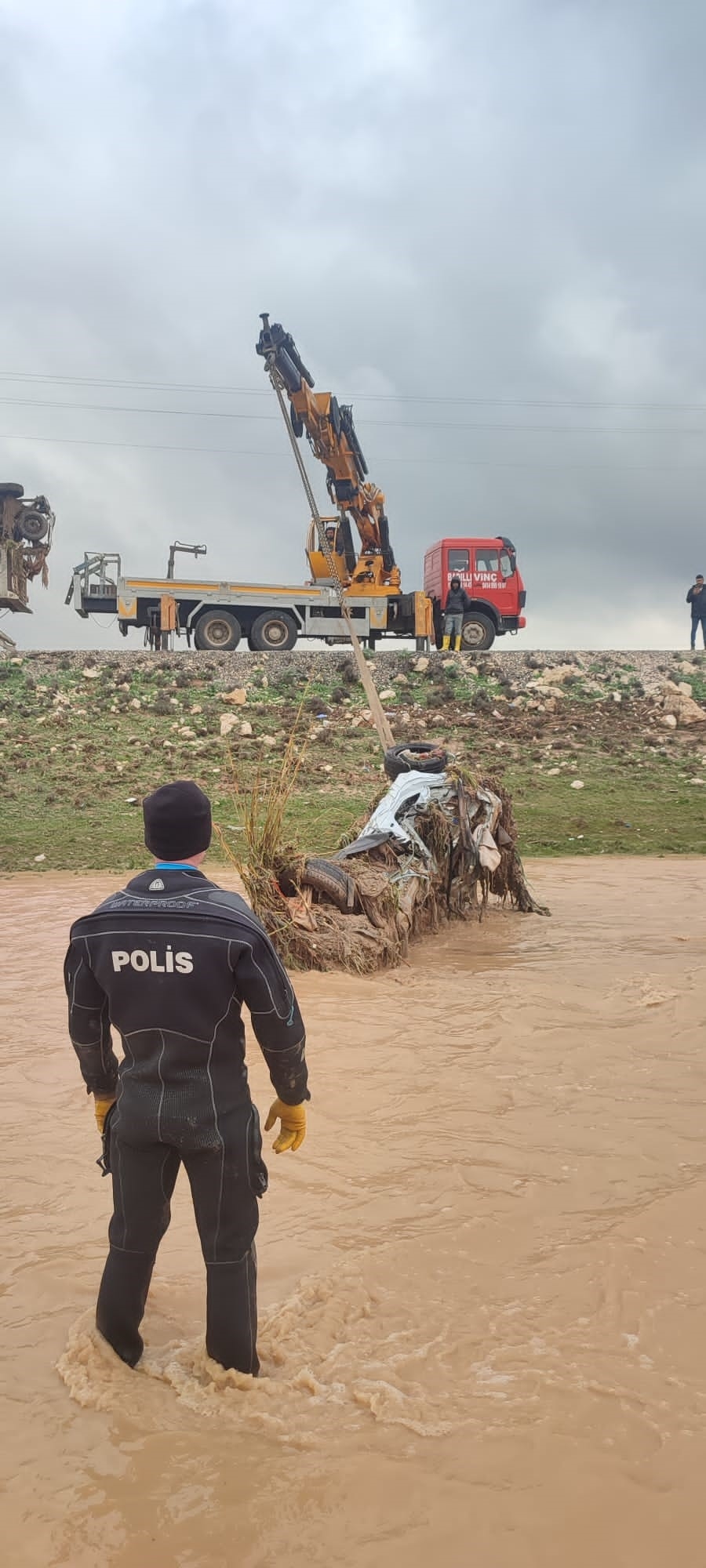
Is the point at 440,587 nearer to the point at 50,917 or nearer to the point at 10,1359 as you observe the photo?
the point at 50,917

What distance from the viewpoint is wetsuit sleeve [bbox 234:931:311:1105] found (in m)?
2.84

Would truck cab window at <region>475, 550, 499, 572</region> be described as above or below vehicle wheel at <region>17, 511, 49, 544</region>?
below

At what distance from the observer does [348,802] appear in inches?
571

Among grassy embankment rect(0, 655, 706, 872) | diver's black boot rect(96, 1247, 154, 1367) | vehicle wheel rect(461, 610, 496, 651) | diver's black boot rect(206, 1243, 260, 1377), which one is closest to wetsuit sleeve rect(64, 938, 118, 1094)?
diver's black boot rect(96, 1247, 154, 1367)

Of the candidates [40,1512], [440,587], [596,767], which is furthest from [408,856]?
[440,587]

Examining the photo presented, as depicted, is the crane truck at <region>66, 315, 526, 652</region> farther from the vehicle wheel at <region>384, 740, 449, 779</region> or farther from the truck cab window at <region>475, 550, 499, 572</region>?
the vehicle wheel at <region>384, 740, 449, 779</region>

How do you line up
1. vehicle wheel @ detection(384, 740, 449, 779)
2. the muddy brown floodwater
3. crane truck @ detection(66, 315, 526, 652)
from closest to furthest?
the muddy brown floodwater → vehicle wheel @ detection(384, 740, 449, 779) → crane truck @ detection(66, 315, 526, 652)

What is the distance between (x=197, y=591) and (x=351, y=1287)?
62.7 ft

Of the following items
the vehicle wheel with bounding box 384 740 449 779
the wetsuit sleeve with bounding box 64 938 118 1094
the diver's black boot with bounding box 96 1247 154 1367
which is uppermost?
the vehicle wheel with bounding box 384 740 449 779

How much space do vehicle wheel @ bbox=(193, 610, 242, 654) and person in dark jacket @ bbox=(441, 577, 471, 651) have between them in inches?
178

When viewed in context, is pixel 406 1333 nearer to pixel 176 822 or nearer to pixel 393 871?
pixel 176 822

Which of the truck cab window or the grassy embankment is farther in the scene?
the truck cab window

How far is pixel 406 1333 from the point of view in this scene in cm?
320

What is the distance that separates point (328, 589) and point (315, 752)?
6.59 meters
